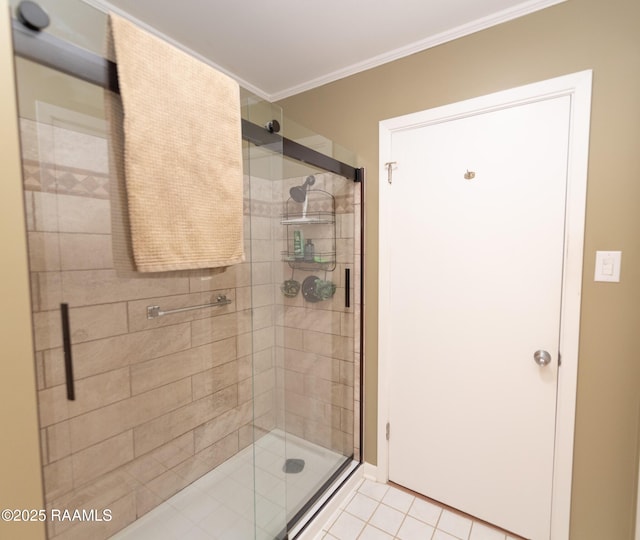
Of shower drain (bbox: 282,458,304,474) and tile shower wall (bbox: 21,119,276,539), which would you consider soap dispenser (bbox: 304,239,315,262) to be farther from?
shower drain (bbox: 282,458,304,474)

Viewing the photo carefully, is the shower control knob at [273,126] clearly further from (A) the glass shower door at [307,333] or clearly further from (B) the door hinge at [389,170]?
(B) the door hinge at [389,170]

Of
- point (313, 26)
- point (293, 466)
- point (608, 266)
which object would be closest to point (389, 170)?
point (313, 26)

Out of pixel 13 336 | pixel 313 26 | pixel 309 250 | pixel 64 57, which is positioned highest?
pixel 313 26

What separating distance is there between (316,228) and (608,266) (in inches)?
54.0

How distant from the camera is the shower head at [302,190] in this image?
1.82m

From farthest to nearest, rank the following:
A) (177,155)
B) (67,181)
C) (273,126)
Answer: (273,126) → (67,181) → (177,155)

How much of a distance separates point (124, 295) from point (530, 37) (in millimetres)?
2140

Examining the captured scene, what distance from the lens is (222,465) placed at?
1.88m

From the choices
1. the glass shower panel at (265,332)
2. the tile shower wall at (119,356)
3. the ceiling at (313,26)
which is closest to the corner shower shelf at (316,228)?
the glass shower panel at (265,332)

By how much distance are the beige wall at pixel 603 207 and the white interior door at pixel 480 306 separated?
4.4 inches

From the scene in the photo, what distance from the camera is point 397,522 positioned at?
1.60 meters

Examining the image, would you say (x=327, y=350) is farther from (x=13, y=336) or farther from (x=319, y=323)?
(x=13, y=336)

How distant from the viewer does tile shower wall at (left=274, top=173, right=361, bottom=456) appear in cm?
190

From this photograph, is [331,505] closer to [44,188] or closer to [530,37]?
[44,188]
